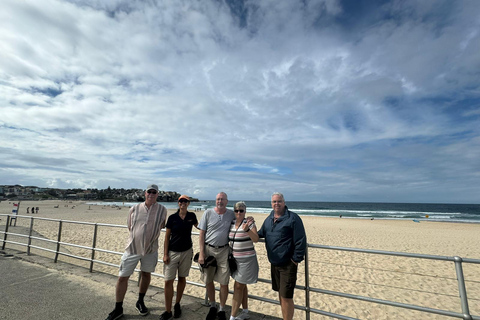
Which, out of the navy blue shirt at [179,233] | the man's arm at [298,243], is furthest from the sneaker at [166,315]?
the man's arm at [298,243]

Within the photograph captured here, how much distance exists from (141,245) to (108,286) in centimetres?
140

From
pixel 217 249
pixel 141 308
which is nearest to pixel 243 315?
pixel 217 249

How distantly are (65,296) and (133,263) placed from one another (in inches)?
52.0

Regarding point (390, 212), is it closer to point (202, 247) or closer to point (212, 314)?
point (212, 314)

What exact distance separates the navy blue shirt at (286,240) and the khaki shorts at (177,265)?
1.19m

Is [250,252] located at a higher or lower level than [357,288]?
higher

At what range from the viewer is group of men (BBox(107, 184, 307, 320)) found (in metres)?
2.84

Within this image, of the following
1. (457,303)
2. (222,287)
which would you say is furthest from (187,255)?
(457,303)

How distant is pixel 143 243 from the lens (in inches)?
131

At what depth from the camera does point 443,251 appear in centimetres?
1230

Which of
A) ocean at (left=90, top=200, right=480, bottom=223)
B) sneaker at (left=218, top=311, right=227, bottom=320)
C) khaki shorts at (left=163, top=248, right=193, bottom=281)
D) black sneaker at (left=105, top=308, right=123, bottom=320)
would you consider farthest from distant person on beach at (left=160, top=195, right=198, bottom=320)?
ocean at (left=90, top=200, right=480, bottom=223)

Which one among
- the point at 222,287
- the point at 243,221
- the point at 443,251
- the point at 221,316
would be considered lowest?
the point at 443,251

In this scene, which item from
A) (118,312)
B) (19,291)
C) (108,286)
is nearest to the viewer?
(118,312)

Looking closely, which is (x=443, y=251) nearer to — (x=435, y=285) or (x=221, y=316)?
(x=435, y=285)
